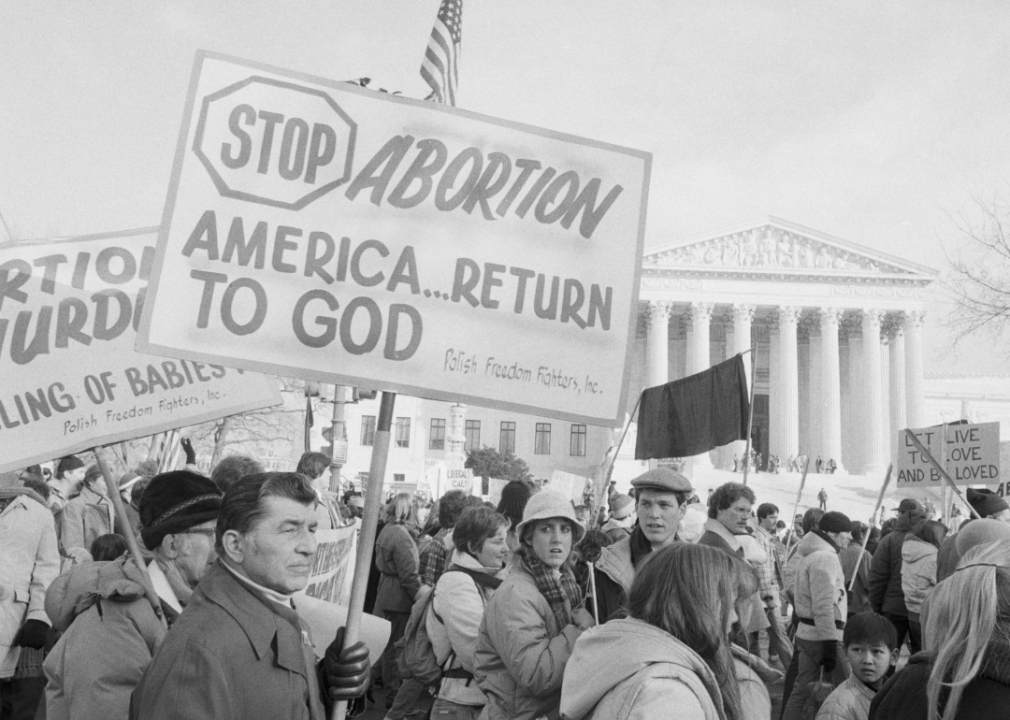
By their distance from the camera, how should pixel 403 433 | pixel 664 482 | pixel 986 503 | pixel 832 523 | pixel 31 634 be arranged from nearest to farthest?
pixel 664 482 → pixel 31 634 → pixel 986 503 → pixel 832 523 → pixel 403 433

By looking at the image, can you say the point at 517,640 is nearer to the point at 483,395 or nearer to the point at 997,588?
the point at 483,395

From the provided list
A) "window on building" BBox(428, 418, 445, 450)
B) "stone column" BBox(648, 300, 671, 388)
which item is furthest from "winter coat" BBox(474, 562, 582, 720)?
"window on building" BBox(428, 418, 445, 450)

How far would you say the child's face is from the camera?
4.26 metres

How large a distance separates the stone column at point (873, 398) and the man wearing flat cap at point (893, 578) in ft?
155

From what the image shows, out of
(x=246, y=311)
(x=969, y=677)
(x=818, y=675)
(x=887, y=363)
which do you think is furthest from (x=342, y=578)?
(x=887, y=363)

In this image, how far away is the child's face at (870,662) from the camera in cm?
426

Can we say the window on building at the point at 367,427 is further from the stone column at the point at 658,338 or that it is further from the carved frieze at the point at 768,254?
the carved frieze at the point at 768,254

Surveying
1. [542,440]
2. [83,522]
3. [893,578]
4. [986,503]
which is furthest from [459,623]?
[542,440]

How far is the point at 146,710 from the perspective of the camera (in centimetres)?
204

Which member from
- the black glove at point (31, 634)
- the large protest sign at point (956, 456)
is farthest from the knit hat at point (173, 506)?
the large protest sign at point (956, 456)

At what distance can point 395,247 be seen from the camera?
9.44 ft

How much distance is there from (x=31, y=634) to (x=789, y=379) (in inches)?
2045

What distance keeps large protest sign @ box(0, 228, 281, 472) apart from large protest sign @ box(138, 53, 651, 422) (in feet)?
4.44

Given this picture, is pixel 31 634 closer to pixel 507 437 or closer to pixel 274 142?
pixel 274 142
